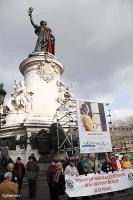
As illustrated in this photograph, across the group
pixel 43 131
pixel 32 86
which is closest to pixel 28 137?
pixel 43 131

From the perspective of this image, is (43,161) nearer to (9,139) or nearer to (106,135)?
(9,139)

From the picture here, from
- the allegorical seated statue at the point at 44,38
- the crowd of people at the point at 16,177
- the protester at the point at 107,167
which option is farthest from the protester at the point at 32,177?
the allegorical seated statue at the point at 44,38

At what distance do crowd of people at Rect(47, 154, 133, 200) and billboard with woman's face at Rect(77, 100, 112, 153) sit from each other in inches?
18.1

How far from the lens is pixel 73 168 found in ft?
28.8

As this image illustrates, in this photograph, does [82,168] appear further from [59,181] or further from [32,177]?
[32,177]

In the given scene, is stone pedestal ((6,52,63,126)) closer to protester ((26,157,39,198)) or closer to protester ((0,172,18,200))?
protester ((26,157,39,198))

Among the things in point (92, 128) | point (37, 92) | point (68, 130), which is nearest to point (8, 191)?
point (92, 128)

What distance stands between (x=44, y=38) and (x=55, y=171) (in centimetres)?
1991

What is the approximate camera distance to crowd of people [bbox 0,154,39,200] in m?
4.59

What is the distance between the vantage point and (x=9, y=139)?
757 inches

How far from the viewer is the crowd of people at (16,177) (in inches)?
181

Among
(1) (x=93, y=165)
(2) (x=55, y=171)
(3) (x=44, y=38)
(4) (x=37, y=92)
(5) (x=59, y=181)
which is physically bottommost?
(5) (x=59, y=181)

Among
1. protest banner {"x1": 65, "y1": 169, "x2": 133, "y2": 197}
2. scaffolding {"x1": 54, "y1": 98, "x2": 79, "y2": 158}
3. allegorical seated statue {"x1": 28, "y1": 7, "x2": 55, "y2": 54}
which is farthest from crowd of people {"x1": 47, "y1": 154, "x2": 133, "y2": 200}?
allegorical seated statue {"x1": 28, "y1": 7, "x2": 55, "y2": 54}

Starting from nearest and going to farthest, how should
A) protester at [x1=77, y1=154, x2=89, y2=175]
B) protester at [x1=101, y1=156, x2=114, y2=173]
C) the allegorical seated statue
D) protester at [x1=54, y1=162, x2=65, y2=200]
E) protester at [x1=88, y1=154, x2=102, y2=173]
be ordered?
protester at [x1=54, y1=162, x2=65, y2=200] < protester at [x1=77, y1=154, x2=89, y2=175] < protester at [x1=88, y1=154, x2=102, y2=173] < protester at [x1=101, y1=156, x2=114, y2=173] < the allegorical seated statue
